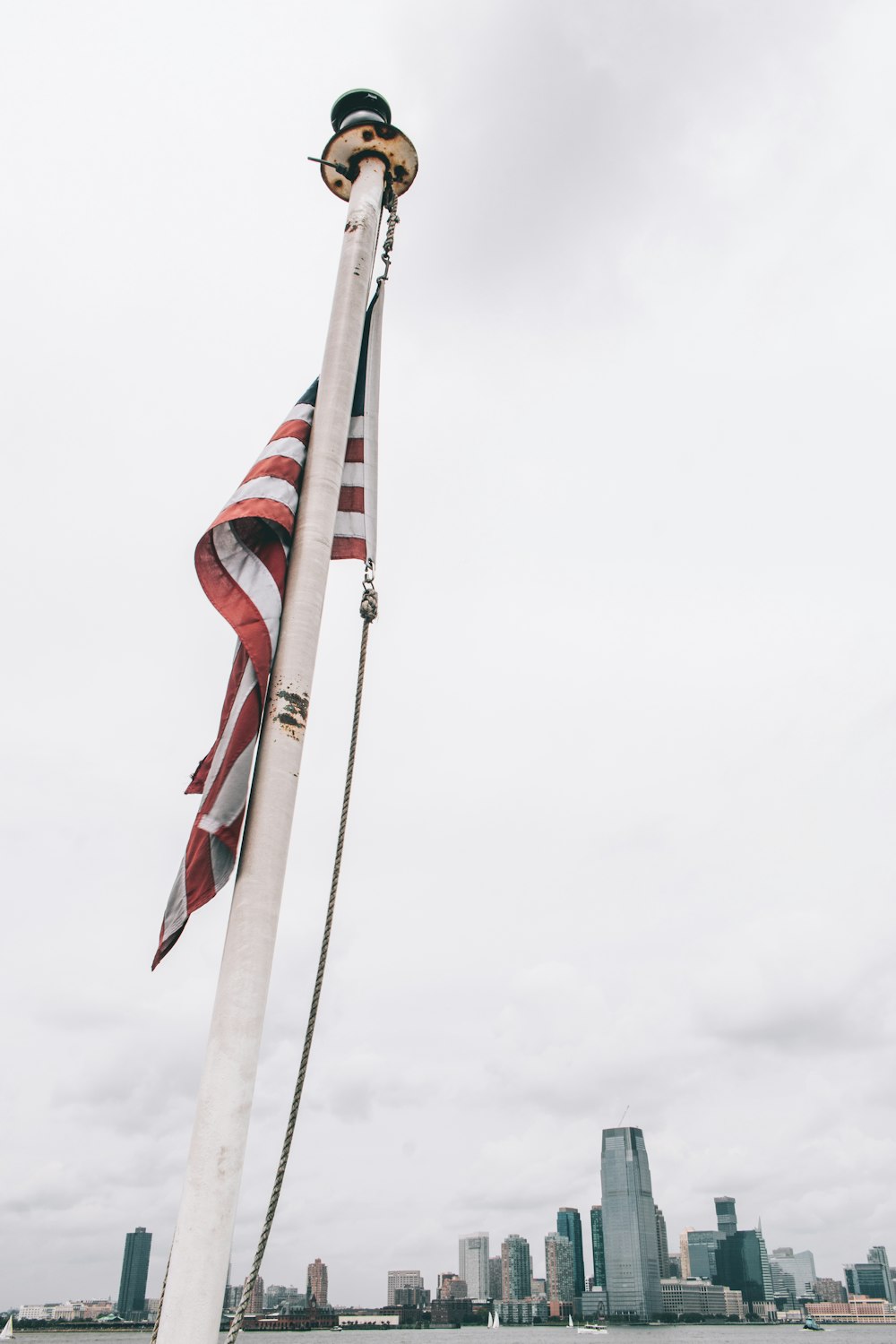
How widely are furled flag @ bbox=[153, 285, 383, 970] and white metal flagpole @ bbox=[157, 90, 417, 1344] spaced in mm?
108

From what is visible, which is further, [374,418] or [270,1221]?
[374,418]

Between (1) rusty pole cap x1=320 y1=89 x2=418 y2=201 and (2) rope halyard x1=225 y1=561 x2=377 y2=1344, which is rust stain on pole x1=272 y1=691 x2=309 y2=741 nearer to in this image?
(2) rope halyard x1=225 y1=561 x2=377 y2=1344

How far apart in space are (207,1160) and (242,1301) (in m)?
0.84

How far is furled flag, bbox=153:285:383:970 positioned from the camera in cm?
532

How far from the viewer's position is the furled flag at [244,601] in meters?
5.32

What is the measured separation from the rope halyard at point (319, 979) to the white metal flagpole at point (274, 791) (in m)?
0.38

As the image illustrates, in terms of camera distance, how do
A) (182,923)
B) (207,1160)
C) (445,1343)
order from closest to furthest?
(207,1160)
(182,923)
(445,1343)

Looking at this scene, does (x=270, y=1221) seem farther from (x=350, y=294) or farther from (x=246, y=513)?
(x=350, y=294)

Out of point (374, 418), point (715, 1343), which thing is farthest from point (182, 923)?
point (715, 1343)

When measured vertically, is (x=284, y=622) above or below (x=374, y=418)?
below

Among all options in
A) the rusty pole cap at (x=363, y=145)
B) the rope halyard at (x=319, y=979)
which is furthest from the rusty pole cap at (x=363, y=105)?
the rope halyard at (x=319, y=979)

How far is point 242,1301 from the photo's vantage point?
15.0ft

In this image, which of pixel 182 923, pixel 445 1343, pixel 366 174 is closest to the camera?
pixel 182 923

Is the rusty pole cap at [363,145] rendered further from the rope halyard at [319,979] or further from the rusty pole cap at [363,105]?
the rope halyard at [319,979]
